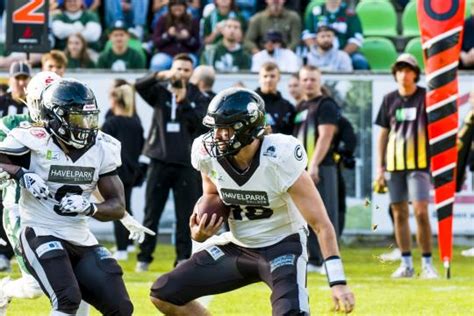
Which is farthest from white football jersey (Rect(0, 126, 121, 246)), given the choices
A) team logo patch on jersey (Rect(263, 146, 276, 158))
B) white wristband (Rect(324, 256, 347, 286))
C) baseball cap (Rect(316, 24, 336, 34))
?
baseball cap (Rect(316, 24, 336, 34))

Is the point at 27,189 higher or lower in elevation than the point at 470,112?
higher

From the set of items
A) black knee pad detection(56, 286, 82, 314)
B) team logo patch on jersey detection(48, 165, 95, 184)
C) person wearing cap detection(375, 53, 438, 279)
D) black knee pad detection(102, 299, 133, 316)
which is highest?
team logo patch on jersey detection(48, 165, 95, 184)

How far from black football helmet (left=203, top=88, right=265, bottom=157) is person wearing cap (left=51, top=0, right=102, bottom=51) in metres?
7.98

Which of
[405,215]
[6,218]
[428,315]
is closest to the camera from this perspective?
[6,218]

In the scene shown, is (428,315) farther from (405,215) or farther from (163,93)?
(163,93)

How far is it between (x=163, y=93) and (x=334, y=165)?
157 cm

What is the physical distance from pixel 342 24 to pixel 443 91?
4.15m

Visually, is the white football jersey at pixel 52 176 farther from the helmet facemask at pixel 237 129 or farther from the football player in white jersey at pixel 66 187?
the helmet facemask at pixel 237 129

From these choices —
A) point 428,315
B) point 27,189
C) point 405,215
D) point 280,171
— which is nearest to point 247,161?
point 280,171

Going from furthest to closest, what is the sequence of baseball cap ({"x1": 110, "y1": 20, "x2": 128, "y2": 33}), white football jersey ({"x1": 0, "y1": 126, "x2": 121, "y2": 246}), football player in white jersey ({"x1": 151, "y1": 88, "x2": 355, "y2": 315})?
baseball cap ({"x1": 110, "y1": 20, "x2": 128, "y2": 33})
white football jersey ({"x1": 0, "y1": 126, "x2": 121, "y2": 246})
football player in white jersey ({"x1": 151, "y1": 88, "x2": 355, "y2": 315})

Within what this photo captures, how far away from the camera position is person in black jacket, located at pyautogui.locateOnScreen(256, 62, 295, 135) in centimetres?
1111

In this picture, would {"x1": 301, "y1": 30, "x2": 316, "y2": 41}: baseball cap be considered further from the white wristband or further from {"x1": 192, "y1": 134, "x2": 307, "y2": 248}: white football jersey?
the white wristband

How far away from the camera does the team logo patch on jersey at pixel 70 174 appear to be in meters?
6.42

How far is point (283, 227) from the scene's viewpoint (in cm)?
646
